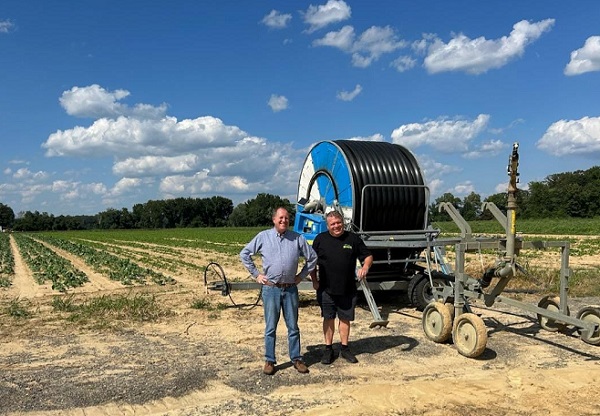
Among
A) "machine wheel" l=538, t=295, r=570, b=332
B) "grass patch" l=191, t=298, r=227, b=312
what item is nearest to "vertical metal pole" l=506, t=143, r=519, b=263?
"machine wheel" l=538, t=295, r=570, b=332

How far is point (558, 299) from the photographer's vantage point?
829cm

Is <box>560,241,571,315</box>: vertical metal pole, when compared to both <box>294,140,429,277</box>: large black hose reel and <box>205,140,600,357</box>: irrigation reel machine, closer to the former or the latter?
<box>205,140,600,357</box>: irrigation reel machine

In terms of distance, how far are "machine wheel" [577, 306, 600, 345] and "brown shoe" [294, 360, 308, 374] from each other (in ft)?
12.3

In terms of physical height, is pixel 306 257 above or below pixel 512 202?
below

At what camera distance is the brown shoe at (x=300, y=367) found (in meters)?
6.10

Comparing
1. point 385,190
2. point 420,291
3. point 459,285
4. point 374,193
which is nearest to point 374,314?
point 459,285

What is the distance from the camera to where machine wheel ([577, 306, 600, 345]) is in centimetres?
708

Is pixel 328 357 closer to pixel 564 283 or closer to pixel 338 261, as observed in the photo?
pixel 338 261

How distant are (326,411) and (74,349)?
4090 mm

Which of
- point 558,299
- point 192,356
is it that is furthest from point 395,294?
point 192,356

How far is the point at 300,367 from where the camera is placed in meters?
6.12

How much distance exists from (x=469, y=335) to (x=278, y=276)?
2641mm

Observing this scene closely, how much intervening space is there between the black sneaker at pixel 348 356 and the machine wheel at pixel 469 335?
1.43m

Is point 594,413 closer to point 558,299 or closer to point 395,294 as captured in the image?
point 558,299
